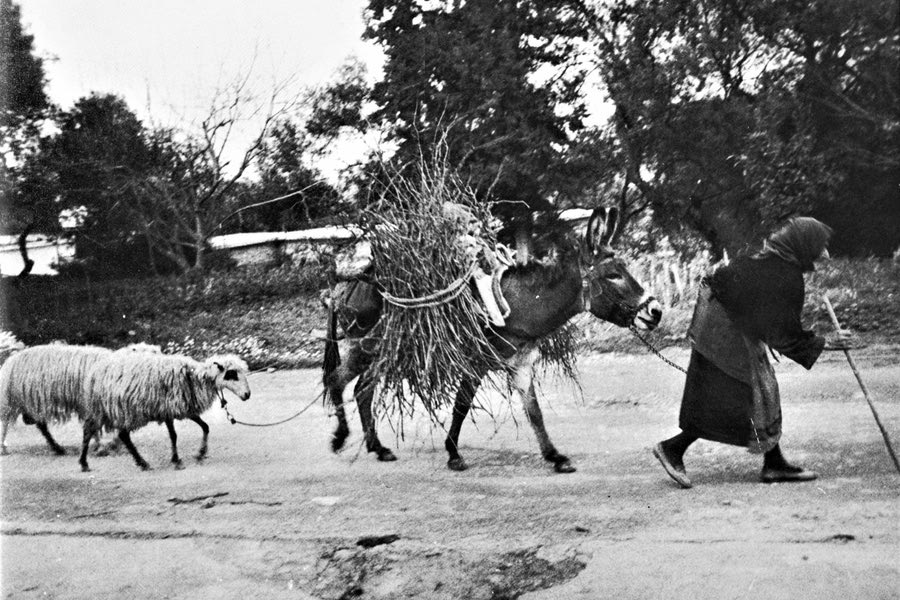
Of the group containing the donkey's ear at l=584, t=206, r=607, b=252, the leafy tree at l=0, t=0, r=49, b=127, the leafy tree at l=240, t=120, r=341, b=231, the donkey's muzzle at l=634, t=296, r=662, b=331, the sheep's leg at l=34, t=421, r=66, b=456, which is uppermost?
the leafy tree at l=0, t=0, r=49, b=127

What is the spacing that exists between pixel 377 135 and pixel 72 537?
2.85 metres

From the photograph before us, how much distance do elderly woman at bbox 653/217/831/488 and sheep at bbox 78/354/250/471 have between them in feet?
8.83

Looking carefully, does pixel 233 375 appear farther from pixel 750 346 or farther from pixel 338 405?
pixel 750 346

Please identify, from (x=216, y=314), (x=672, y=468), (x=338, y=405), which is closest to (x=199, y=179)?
(x=216, y=314)

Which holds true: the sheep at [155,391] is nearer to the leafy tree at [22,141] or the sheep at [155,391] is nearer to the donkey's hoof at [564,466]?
the leafy tree at [22,141]

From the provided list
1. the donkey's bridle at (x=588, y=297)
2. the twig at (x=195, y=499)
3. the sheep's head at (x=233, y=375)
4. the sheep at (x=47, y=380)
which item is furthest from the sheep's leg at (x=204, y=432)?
the donkey's bridle at (x=588, y=297)

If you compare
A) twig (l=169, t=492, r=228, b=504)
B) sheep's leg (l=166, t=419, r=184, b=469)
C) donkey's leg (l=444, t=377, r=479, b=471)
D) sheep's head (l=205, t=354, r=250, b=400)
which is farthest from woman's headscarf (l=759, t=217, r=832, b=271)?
sheep's leg (l=166, t=419, r=184, b=469)

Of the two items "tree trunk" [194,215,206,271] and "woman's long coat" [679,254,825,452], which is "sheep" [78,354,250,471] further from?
"woman's long coat" [679,254,825,452]

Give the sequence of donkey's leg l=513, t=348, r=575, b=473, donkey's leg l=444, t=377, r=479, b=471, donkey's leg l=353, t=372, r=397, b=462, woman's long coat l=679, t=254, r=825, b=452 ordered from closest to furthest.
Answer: woman's long coat l=679, t=254, r=825, b=452, donkey's leg l=513, t=348, r=575, b=473, donkey's leg l=444, t=377, r=479, b=471, donkey's leg l=353, t=372, r=397, b=462

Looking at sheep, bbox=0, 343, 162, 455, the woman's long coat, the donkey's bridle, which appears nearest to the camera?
the woman's long coat

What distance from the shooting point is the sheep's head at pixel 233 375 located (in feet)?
15.6

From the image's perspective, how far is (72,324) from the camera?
507 cm

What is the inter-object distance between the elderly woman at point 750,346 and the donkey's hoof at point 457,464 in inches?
42.4

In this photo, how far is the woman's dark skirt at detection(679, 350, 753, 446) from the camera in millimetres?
3740
